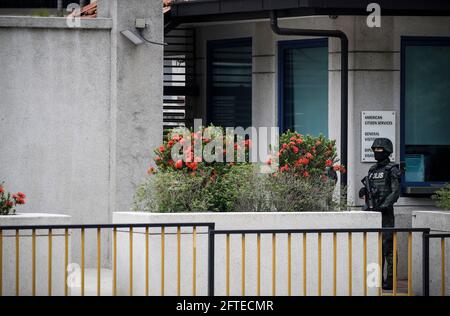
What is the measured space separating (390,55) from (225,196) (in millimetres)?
5060

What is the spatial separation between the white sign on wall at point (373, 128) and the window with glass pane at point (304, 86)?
2.57 ft

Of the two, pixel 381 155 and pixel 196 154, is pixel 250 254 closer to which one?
→ pixel 196 154

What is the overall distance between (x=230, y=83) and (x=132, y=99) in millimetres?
3164

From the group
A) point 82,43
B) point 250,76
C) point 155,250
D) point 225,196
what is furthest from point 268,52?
point 155,250

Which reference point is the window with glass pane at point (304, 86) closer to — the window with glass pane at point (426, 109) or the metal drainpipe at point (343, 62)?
the metal drainpipe at point (343, 62)

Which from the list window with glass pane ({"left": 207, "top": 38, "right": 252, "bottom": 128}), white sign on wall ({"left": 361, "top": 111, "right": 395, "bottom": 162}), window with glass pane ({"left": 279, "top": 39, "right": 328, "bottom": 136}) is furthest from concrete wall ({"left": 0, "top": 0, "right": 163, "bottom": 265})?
white sign on wall ({"left": 361, "top": 111, "right": 395, "bottom": 162})

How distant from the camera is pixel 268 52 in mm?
18016

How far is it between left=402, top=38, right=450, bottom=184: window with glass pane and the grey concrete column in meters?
3.79

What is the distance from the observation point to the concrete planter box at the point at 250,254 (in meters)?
12.3

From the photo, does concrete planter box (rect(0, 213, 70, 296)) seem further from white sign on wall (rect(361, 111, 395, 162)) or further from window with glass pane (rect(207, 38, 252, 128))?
window with glass pane (rect(207, 38, 252, 128))

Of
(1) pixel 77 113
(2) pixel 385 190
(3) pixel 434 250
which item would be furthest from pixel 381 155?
(1) pixel 77 113

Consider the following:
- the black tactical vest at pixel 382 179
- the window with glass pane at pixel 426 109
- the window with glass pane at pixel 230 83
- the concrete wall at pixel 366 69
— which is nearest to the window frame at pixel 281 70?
the concrete wall at pixel 366 69

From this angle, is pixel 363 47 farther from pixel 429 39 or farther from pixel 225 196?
pixel 225 196

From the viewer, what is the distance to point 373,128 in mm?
16969
